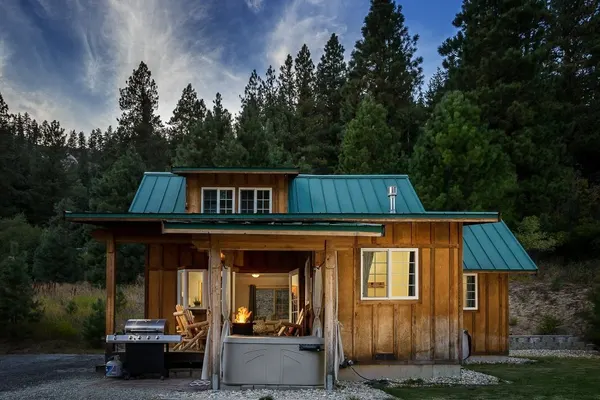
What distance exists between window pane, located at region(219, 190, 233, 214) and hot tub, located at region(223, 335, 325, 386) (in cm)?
485

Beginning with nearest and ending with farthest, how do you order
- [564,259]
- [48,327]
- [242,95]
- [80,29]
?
[48,327]
[80,29]
[564,259]
[242,95]

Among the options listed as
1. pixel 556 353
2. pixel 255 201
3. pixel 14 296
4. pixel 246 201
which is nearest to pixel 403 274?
pixel 255 201

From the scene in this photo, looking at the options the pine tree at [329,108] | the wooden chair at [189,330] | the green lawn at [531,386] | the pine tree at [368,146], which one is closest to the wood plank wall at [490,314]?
the green lawn at [531,386]

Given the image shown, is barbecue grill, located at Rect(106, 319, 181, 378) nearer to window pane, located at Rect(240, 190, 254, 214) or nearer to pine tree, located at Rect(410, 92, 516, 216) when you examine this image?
window pane, located at Rect(240, 190, 254, 214)

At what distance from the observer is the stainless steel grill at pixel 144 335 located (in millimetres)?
10734

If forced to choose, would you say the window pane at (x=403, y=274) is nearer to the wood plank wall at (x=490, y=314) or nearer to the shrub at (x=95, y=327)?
the wood plank wall at (x=490, y=314)

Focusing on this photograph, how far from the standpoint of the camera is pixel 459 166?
23.0 meters

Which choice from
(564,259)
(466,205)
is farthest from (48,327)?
(564,259)

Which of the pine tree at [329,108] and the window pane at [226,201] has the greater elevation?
the pine tree at [329,108]

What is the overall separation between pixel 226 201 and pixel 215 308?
15.4 ft

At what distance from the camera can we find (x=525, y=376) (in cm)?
1209

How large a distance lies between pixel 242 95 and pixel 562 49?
2200 cm

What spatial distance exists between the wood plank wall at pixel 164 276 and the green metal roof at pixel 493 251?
677 cm

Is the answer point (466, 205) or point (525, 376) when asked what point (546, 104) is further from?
point (525, 376)
